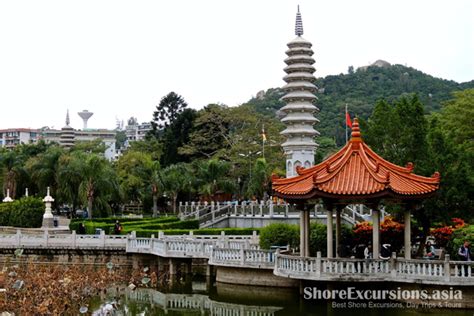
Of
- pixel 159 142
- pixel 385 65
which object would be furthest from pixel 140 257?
pixel 385 65

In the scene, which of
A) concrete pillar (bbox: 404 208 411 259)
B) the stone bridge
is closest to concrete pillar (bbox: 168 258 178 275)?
the stone bridge

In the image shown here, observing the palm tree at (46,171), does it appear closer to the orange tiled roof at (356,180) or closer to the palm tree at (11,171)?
the palm tree at (11,171)

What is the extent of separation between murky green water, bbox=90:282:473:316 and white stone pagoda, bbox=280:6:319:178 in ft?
72.2

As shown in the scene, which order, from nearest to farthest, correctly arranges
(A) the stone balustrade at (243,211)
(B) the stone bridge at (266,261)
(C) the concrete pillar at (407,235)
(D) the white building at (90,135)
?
(B) the stone bridge at (266,261), (C) the concrete pillar at (407,235), (A) the stone balustrade at (243,211), (D) the white building at (90,135)

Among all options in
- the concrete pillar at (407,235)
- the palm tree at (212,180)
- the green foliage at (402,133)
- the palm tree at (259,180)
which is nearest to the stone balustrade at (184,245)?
the concrete pillar at (407,235)

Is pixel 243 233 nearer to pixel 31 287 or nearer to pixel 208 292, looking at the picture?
pixel 208 292

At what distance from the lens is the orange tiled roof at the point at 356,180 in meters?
18.8

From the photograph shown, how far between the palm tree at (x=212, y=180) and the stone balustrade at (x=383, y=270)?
27.5 meters

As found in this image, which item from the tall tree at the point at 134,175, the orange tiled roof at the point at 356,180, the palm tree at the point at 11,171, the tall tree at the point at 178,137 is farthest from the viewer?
the tall tree at the point at 178,137

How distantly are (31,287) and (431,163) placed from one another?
46.2 ft

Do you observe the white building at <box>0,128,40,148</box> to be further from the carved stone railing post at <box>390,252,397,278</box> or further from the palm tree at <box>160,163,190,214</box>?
the carved stone railing post at <box>390,252,397,278</box>

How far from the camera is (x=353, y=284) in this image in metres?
19.4

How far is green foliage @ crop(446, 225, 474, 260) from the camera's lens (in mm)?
18531

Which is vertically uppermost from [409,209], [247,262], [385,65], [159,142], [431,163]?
[385,65]
